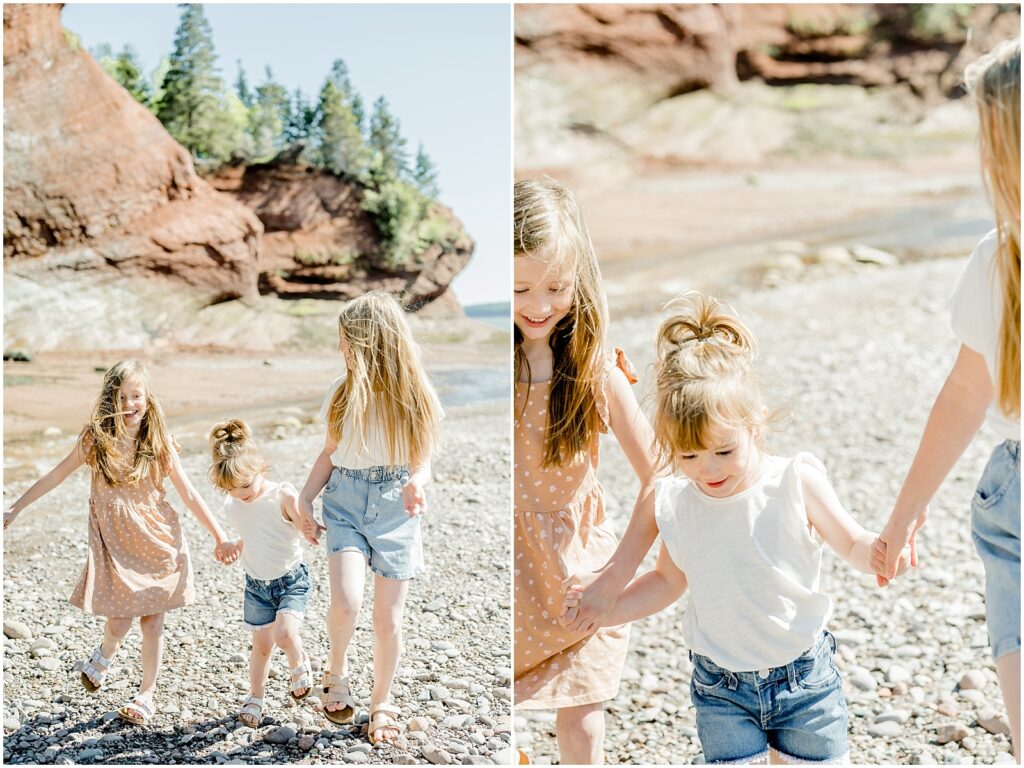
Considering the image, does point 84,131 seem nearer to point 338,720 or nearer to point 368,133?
point 368,133

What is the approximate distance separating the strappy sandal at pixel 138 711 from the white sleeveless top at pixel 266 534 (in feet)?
1.54

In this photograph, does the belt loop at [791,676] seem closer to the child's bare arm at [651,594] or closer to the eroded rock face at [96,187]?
the child's bare arm at [651,594]

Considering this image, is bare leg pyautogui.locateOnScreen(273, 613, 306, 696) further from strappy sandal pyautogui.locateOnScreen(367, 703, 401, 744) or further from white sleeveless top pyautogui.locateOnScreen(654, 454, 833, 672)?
white sleeveless top pyautogui.locateOnScreen(654, 454, 833, 672)

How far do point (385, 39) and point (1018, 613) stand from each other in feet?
8.33

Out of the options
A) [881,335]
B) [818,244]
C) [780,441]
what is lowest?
[780,441]

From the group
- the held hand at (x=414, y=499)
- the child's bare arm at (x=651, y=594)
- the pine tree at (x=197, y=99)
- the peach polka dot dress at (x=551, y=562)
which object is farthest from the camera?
the pine tree at (x=197, y=99)

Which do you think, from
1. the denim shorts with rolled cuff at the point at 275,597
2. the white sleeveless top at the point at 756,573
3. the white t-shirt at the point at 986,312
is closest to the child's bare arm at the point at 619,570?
the white sleeveless top at the point at 756,573

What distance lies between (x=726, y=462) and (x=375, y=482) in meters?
1.07

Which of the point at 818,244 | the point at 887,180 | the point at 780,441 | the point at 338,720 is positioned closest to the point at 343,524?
the point at 338,720

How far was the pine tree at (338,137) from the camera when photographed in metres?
3.57

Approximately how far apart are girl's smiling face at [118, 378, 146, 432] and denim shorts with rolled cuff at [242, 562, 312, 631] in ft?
1.91

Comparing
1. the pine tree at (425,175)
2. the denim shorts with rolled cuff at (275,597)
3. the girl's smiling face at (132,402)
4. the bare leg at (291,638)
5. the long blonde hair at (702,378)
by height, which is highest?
the pine tree at (425,175)

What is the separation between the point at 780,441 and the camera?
19.6ft

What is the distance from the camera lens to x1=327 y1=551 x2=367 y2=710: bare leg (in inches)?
114
